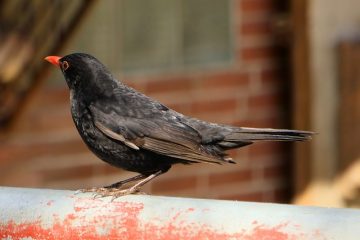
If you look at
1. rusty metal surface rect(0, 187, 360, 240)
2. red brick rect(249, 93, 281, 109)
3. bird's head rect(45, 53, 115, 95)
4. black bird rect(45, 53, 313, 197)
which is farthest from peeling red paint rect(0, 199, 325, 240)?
red brick rect(249, 93, 281, 109)

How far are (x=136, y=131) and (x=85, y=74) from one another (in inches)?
14.2

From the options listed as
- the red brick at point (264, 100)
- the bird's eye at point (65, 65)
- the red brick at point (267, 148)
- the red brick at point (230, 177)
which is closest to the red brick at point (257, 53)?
the red brick at point (264, 100)

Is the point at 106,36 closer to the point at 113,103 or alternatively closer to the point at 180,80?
the point at 180,80

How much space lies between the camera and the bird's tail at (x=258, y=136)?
4.13m

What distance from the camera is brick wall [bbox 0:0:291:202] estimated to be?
20.0ft

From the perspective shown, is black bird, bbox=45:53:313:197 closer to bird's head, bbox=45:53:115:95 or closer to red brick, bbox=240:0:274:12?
bird's head, bbox=45:53:115:95

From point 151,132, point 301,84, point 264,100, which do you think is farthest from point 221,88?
point 151,132

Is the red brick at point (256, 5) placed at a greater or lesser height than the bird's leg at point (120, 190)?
greater

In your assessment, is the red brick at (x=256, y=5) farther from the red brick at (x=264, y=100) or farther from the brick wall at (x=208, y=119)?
the red brick at (x=264, y=100)

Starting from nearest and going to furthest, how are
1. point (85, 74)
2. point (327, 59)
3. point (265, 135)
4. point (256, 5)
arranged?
point (265, 135) < point (85, 74) < point (327, 59) < point (256, 5)

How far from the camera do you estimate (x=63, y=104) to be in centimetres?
620

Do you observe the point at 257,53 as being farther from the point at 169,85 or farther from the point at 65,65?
the point at 65,65

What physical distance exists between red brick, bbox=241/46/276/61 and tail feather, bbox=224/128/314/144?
268 cm

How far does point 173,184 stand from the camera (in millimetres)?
6688
